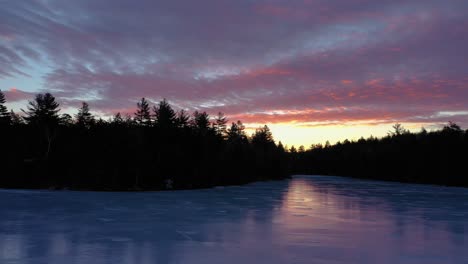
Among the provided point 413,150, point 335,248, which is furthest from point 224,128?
point 335,248

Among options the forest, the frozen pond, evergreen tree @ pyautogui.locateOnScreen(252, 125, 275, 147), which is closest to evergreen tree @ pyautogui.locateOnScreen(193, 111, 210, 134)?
the forest

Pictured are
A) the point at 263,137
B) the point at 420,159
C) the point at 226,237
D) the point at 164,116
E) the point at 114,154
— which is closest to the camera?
the point at 226,237

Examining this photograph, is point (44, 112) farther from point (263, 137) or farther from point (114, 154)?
point (263, 137)


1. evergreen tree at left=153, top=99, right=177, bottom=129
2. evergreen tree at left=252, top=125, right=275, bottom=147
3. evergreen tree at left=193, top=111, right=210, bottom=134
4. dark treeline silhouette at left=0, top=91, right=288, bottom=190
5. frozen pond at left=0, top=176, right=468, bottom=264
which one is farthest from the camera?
evergreen tree at left=252, top=125, right=275, bottom=147

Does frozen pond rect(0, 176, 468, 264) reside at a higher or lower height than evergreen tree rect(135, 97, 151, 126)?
lower

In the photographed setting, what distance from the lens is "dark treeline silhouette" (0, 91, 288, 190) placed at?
51.5 m

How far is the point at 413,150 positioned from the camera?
107 m

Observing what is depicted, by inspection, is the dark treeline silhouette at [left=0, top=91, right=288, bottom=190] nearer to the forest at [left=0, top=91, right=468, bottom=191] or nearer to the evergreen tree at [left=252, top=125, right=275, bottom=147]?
the forest at [left=0, top=91, right=468, bottom=191]

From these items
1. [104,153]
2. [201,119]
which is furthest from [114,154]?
[201,119]

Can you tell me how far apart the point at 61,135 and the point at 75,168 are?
7.94m

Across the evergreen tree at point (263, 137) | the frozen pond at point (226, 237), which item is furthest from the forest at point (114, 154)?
the evergreen tree at point (263, 137)

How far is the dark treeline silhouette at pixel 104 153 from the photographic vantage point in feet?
169

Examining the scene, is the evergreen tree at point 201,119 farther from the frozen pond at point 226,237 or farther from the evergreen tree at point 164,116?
the frozen pond at point 226,237

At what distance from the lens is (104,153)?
5341 centimetres
